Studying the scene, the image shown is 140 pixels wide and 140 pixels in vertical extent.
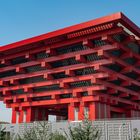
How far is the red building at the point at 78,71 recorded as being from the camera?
32969 millimetres

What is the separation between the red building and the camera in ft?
108

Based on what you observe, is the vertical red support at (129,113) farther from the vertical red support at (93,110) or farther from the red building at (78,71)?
the vertical red support at (93,110)

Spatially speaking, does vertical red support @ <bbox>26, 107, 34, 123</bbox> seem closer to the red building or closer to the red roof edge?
the red building

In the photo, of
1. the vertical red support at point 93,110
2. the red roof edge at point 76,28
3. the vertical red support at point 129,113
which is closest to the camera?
the red roof edge at point 76,28

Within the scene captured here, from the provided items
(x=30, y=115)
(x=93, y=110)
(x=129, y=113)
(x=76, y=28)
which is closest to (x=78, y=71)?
(x=93, y=110)

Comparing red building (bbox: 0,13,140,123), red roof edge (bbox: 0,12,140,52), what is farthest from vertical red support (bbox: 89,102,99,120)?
red roof edge (bbox: 0,12,140,52)

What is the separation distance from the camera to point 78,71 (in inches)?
1449

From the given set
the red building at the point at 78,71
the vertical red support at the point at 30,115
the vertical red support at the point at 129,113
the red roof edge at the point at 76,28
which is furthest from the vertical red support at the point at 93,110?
the vertical red support at the point at 30,115

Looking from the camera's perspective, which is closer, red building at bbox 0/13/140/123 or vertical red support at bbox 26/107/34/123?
red building at bbox 0/13/140/123

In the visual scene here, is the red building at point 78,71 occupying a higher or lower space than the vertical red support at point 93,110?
higher

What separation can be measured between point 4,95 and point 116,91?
1967cm

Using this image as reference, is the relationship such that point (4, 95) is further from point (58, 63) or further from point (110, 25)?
point (110, 25)

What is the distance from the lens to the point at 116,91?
36.3 metres

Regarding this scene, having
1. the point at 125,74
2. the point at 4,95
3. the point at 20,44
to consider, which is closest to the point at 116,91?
the point at 125,74
